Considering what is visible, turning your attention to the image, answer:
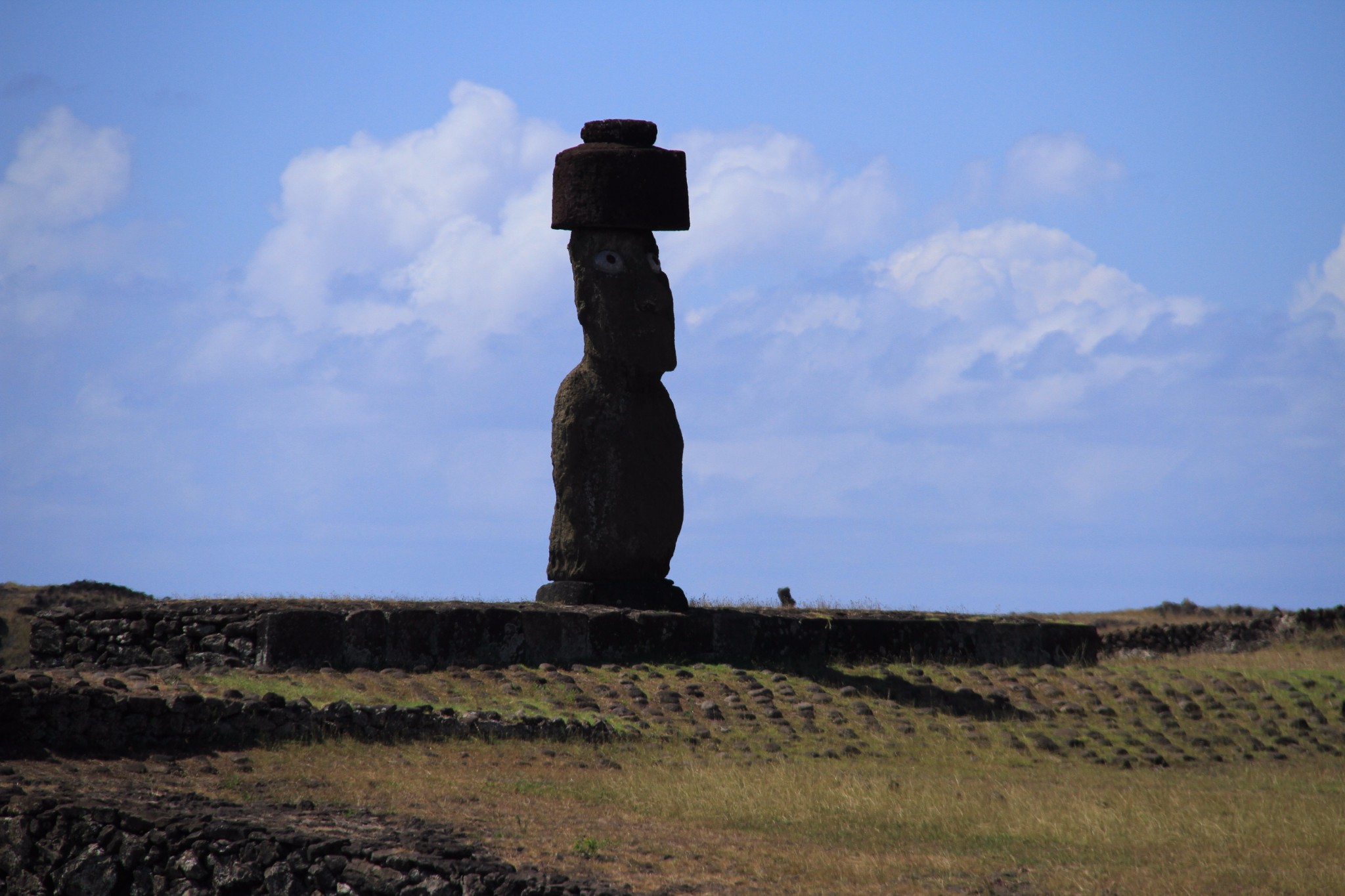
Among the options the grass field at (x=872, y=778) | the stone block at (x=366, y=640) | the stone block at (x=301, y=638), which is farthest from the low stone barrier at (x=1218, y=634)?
the stone block at (x=301, y=638)

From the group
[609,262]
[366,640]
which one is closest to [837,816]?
[366,640]

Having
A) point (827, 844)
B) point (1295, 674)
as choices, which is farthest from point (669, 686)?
point (1295, 674)

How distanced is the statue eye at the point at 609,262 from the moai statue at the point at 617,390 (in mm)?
11

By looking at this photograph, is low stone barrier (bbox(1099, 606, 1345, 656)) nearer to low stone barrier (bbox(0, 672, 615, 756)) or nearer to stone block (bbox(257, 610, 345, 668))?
stone block (bbox(257, 610, 345, 668))

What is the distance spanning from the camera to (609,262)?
53.2ft

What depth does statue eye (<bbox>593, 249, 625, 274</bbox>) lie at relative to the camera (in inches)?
637

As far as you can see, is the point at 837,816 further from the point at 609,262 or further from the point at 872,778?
the point at 609,262

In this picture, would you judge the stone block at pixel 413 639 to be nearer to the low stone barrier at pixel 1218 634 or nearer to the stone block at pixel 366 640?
the stone block at pixel 366 640

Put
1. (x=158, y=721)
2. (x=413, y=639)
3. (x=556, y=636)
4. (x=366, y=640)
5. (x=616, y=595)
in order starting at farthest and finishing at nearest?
(x=616, y=595), (x=556, y=636), (x=413, y=639), (x=366, y=640), (x=158, y=721)

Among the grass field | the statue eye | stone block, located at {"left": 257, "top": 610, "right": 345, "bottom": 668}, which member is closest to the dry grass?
the grass field

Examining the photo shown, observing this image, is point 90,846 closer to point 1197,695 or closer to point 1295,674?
point 1197,695

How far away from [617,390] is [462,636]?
3.48 m

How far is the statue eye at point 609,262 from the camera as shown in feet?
53.1

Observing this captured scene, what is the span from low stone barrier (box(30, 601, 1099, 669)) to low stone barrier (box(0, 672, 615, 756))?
1777mm
